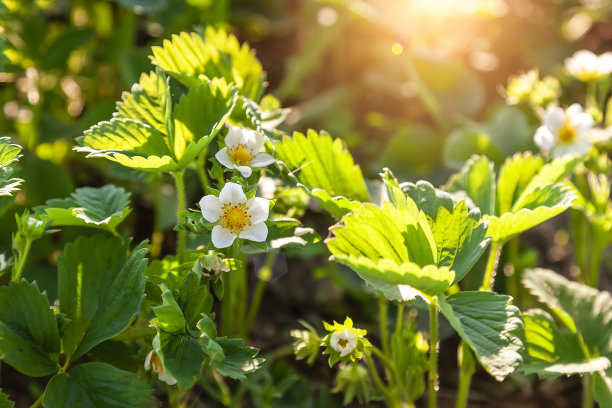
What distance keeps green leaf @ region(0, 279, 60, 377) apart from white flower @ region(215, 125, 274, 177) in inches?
13.8

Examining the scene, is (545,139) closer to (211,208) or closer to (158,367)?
(211,208)

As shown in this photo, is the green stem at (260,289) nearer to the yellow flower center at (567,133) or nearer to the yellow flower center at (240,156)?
the yellow flower center at (240,156)

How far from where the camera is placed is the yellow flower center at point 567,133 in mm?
1365

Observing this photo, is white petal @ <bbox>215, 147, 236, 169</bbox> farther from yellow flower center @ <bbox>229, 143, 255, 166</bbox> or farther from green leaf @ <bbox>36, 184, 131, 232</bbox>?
green leaf @ <bbox>36, 184, 131, 232</bbox>

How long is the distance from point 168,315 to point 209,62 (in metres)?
0.53

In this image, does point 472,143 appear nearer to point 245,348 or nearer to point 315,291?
point 315,291

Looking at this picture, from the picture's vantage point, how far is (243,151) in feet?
3.40

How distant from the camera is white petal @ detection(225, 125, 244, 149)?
1041 mm

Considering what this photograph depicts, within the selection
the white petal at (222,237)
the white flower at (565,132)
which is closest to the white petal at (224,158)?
the white petal at (222,237)

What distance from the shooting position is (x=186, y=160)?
99cm

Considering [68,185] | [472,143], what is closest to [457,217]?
[472,143]

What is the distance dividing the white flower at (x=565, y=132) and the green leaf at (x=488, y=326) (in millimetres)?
539

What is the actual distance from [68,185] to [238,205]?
0.94 metres

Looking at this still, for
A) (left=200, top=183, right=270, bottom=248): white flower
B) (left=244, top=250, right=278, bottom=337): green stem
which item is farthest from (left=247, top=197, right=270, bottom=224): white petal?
(left=244, top=250, right=278, bottom=337): green stem
